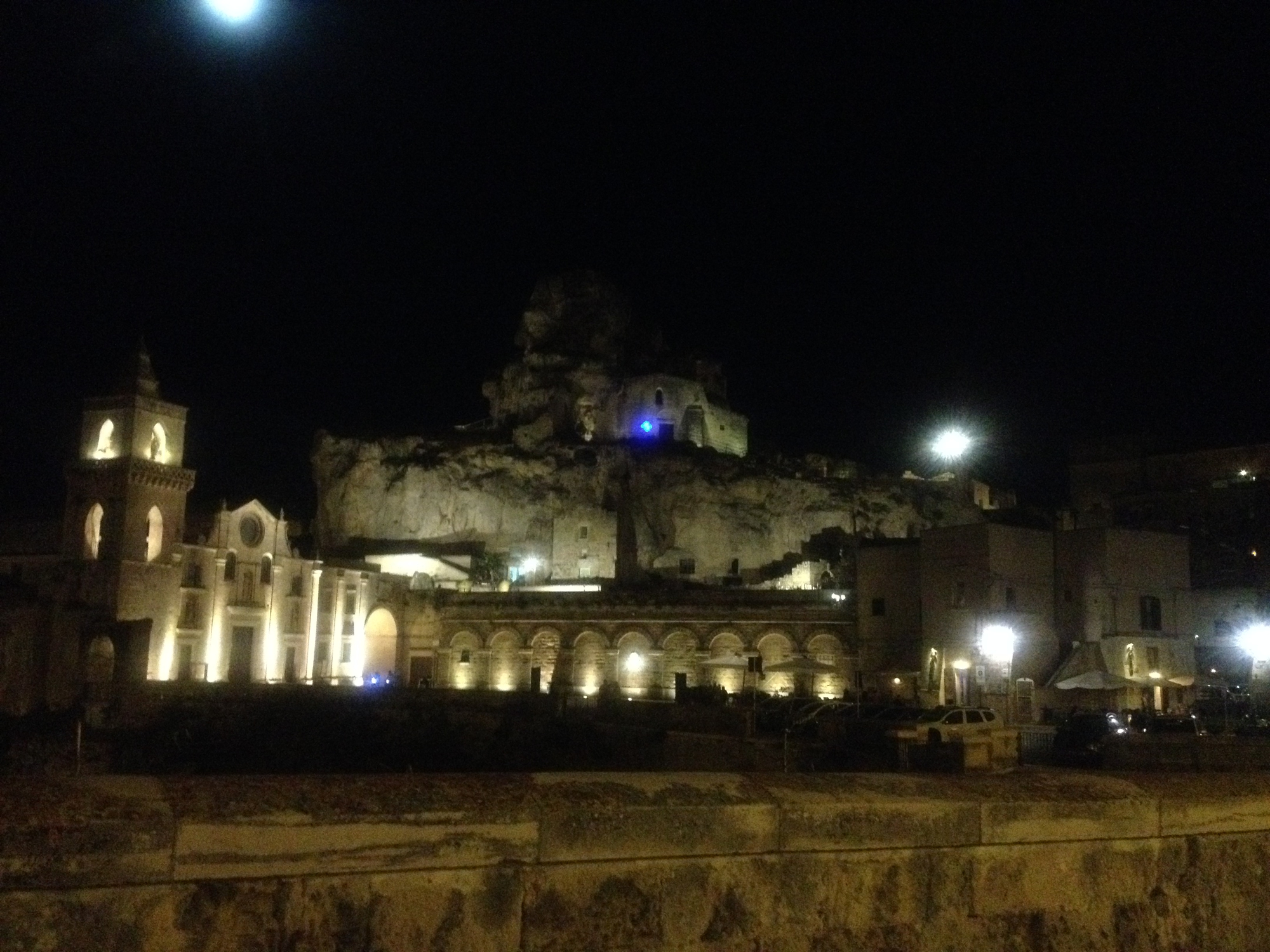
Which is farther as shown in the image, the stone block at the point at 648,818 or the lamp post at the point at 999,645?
the lamp post at the point at 999,645

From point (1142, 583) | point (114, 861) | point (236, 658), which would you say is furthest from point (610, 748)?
point (114, 861)

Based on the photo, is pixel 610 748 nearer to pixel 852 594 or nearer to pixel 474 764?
pixel 474 764

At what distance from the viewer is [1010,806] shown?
4.51m

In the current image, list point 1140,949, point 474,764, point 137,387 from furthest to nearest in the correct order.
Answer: point 137,387, point 474,764, point 1140,949

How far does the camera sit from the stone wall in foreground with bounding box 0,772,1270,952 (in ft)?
10.9

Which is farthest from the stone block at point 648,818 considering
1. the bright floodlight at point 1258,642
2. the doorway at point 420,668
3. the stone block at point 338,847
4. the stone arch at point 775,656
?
the doorway at point 420,668

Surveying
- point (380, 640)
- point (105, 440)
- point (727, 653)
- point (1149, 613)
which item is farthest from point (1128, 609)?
point (105, 440)

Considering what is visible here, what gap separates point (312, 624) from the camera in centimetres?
5912

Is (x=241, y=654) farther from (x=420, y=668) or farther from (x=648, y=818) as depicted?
(x=648, y=818)

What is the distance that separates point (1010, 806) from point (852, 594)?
50.6 metres

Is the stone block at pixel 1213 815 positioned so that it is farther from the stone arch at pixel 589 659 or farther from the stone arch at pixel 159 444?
the stone arch at pixel 159 444

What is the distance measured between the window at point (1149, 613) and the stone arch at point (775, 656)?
14.9 metres

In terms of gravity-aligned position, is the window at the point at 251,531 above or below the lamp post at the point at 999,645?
above

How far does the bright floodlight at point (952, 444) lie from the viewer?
305ft
